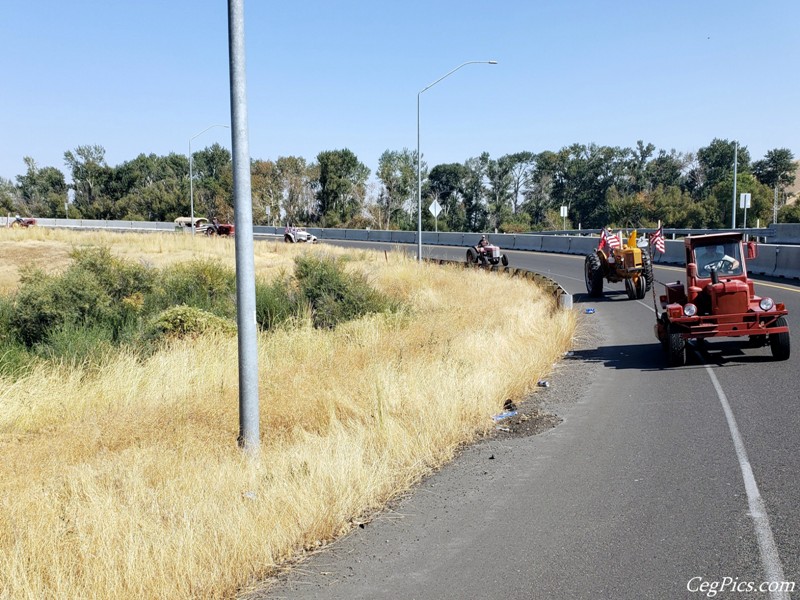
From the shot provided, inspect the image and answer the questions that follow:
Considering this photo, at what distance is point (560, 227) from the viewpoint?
80062mm

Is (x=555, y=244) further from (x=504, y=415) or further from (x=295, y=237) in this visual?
(x=504, y=415)

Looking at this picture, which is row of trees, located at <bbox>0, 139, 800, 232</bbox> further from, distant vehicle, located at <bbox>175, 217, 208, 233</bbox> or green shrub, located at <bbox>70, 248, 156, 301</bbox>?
green shrub, located at <bbox>70, 248, 156, 301</bbox>

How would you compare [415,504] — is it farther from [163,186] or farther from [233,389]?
[163,186]

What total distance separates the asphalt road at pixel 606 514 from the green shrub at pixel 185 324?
7.51 meters

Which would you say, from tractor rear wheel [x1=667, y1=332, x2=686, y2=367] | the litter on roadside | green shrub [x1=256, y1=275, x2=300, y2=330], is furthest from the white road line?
green shrub [x1=256, y1=275, x2=300, y2=330]

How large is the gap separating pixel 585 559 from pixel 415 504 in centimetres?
173

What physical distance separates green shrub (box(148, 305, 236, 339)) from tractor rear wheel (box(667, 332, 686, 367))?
27.2 feet

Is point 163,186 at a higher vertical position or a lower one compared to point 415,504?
higher

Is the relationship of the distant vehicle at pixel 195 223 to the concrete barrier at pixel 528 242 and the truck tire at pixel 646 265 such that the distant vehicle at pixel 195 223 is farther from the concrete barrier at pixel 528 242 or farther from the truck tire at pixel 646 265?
the truck tire at pixel 646 265

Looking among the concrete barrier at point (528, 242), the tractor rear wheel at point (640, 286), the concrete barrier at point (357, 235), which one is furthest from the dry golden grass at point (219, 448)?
the concrete barrier at point (357, 235)

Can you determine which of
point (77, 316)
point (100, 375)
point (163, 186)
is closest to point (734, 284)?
point (100, 375)

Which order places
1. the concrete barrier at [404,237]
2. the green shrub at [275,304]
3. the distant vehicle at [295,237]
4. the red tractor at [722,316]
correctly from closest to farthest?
the red tractor at [722,316] < the green shrub at [275,304] < the distant vehicle at [295,237] < the concrete barrier at [404,237]

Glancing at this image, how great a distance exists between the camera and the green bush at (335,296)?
64.9 ft

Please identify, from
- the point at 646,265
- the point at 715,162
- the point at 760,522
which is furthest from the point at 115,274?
the point at 715,162
